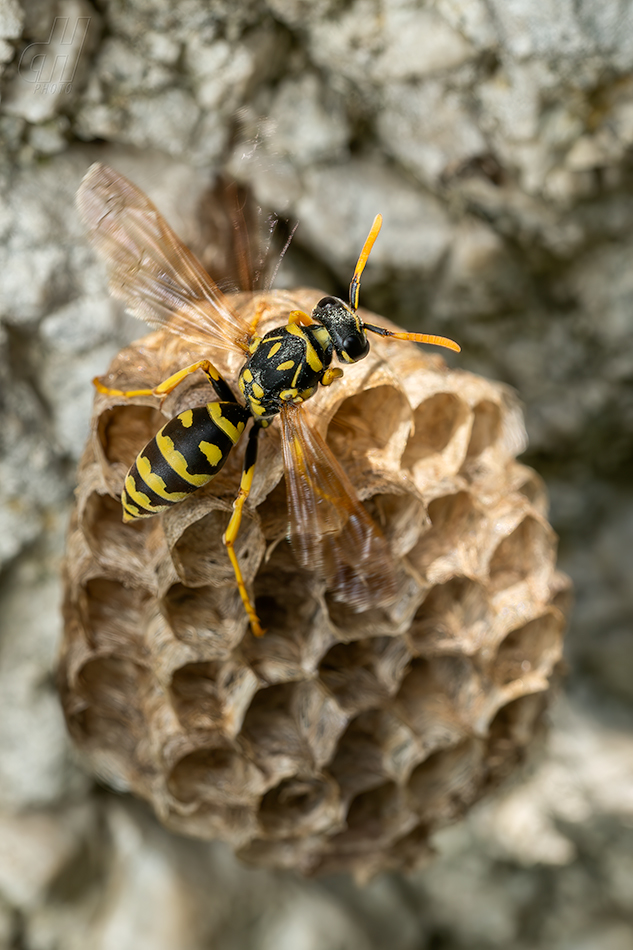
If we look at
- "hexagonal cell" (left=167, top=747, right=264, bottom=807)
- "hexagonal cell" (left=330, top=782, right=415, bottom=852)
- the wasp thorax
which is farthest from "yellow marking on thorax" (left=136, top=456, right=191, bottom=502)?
"hexagonal cell" (left=330, top=782, right=415, bottom=852)

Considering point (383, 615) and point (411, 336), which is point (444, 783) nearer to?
point (383, 615)

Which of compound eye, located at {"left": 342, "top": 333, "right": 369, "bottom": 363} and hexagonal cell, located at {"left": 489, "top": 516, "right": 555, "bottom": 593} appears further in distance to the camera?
hexagonal cell, located at {"left": 489, "top": 516, "right": 555, "bottom": 593}

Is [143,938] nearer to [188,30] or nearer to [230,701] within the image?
[230,701]

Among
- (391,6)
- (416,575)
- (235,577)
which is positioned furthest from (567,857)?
(391,6)

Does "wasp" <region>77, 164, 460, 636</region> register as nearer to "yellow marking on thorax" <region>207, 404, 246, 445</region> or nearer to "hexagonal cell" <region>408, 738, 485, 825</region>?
"yellow marking on thorax" <region>207, 404, 246, 445</region>

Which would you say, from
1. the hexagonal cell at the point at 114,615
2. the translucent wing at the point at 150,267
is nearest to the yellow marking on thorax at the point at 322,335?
the translucent wing at the point at 150,267

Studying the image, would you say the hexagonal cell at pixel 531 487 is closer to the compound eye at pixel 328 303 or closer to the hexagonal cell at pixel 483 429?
the hexagonal cell at pixel 483 429
